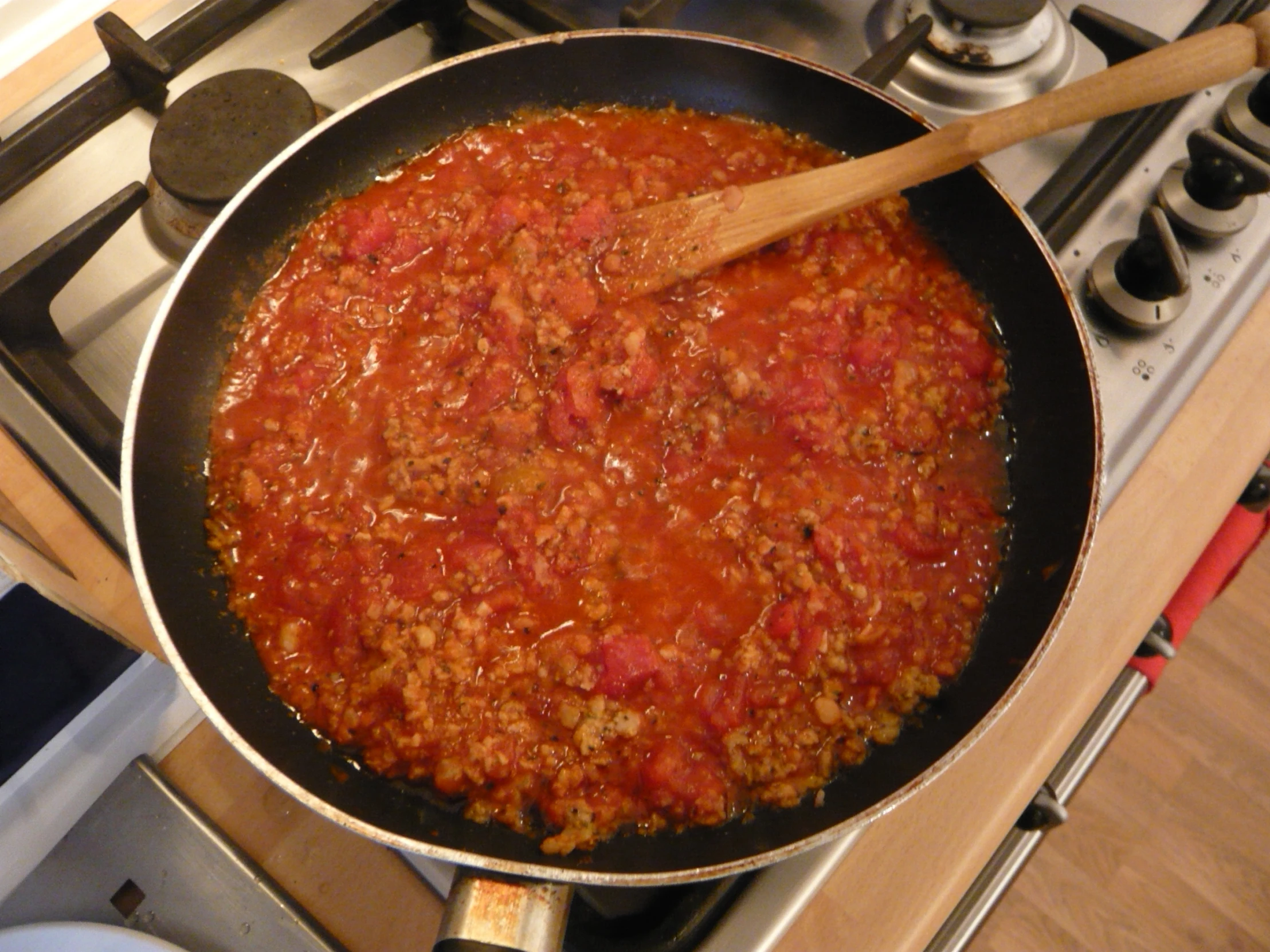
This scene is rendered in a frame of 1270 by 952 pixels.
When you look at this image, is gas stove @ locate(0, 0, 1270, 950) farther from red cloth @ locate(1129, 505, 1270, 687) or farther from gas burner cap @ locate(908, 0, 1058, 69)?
red cloth @ locate(1129, 505, 1270, 687)

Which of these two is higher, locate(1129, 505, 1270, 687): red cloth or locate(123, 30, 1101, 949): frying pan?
locate(123, 30, 1101, 949): frying pan

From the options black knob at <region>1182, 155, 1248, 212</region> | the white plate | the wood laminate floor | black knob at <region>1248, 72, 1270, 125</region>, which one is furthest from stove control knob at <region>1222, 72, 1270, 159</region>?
the white plate

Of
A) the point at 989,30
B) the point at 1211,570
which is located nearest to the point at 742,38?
the point at 989,30

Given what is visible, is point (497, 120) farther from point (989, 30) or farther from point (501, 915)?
point (501, 915)

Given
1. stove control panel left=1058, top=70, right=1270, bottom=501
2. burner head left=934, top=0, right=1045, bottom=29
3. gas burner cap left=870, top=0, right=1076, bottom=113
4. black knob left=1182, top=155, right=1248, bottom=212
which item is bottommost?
stove control panel left=1058, top=70, right=1270, bottom=501

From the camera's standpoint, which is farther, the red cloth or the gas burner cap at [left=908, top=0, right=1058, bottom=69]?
the red cloth

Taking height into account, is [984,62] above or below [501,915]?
above

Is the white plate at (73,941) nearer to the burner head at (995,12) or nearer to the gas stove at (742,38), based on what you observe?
the gas stove at (742,38)

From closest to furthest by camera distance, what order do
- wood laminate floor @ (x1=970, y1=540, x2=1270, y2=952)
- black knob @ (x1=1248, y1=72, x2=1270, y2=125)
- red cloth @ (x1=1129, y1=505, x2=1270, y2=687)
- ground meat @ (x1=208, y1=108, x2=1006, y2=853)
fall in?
ground meat @ (x1=208, y1=108, x2=1006, y2=853)
black knob @ (x1=1248, y1=72, x2=1270, y2=125)
red cloth @ (x1=1129, y1=505, x2=1270, y2=687)
wood laminate floor @ (x1=970, y1=540, x2=1270, y2=952)
